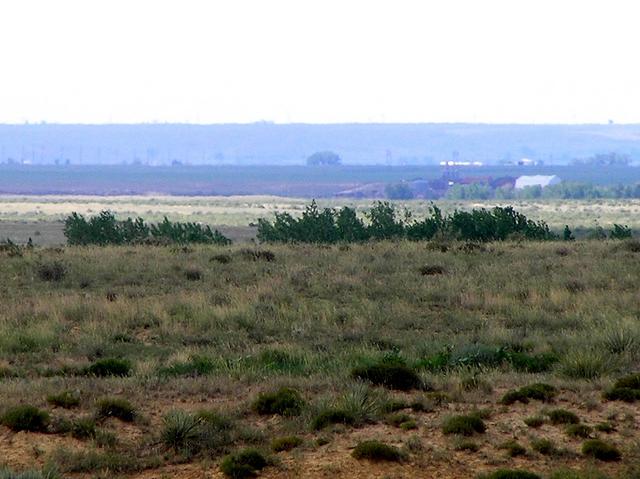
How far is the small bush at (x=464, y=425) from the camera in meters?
11.2

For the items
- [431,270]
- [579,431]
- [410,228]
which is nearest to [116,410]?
[579,431]

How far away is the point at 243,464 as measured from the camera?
10.4 metres

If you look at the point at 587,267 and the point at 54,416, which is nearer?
the point at 54,416

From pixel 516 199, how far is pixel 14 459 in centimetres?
13021

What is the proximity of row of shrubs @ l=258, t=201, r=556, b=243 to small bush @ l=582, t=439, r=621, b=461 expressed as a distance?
23.8m

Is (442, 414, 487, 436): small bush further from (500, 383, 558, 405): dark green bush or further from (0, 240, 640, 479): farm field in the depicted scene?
(500, 383, 558, 405): dark green bush

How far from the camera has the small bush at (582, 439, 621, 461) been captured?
10656mm

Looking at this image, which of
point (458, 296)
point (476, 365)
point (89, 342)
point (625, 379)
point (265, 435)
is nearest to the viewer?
point (265, 435)

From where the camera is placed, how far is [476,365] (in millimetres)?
14766

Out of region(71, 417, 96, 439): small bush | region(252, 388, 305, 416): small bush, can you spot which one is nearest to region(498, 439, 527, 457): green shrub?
region(252, 388, 305, 416): small bush

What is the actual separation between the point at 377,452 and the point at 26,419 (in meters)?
3.44

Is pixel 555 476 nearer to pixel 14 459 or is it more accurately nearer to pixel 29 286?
pixel 14 459

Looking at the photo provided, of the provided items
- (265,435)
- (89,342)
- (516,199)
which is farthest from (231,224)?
(265,435)

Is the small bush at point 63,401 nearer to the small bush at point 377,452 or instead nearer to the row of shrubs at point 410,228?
the small bush at point 377,452
